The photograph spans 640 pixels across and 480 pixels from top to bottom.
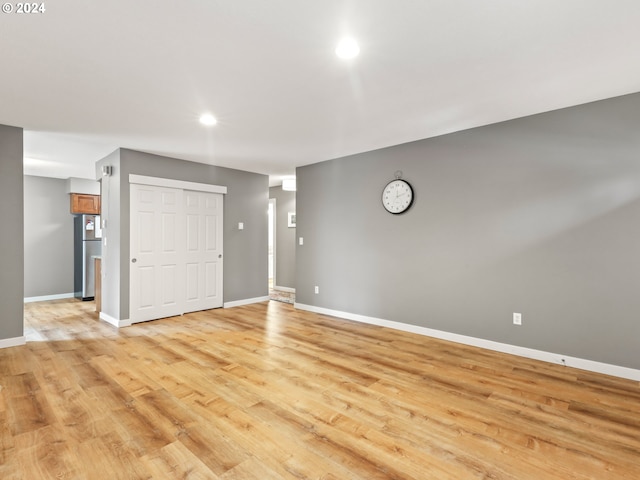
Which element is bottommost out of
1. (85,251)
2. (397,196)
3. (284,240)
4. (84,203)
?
(85,251)

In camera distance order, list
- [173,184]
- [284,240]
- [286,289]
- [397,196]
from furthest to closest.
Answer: [284,240], [286,289], [173,184], [397,196]

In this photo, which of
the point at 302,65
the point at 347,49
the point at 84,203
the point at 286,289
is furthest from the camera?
the point at 286,289

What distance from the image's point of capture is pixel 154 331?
428cm

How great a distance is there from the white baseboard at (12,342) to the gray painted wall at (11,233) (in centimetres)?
3

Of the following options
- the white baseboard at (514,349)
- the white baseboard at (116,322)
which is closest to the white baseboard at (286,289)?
the white baseboard at (514,349)

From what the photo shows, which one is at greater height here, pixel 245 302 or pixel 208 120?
pixel 208 120

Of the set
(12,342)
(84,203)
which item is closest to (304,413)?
(12,342)

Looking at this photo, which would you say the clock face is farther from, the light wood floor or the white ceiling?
the light wood floor

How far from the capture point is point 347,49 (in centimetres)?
221

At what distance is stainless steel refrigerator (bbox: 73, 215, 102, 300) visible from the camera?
6406 millimetres

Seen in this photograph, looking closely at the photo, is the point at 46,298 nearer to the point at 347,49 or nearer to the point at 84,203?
the point at 84,203

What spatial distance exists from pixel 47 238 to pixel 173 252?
138 inches

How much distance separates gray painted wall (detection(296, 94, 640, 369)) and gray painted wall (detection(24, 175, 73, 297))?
5.87m

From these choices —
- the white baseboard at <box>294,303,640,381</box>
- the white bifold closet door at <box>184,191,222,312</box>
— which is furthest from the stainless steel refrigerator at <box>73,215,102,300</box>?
the white baseboard at <box>294,303,640,381</box>
